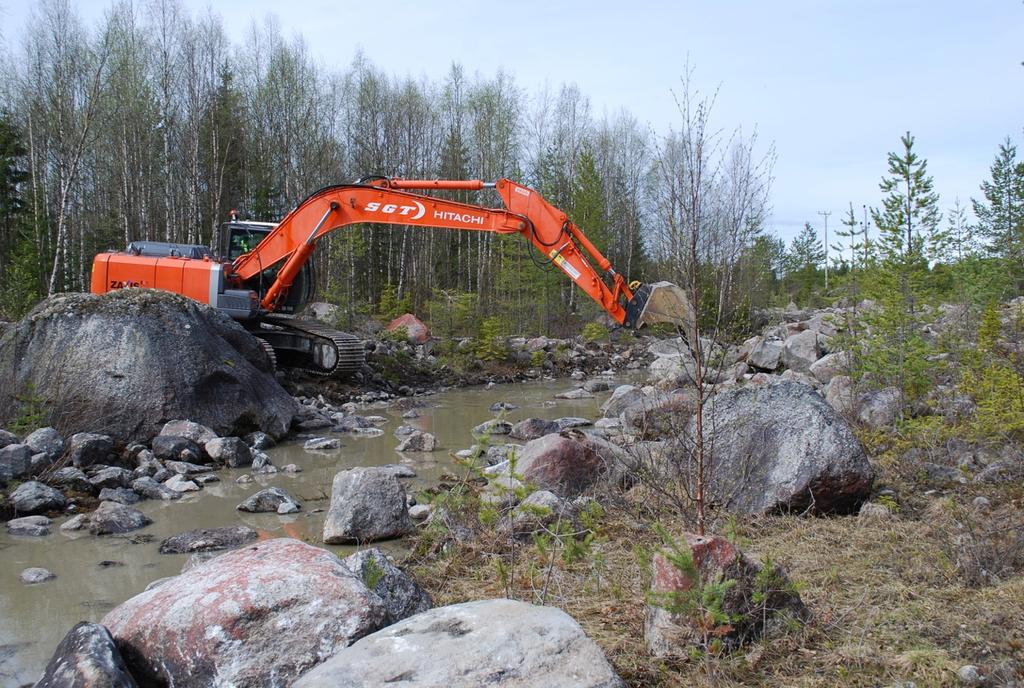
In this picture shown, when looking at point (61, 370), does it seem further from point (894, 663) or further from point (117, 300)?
point (894, 663)

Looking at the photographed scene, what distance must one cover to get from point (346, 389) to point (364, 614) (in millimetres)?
11916

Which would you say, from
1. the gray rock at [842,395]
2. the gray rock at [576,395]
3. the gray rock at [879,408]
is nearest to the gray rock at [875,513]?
the gray rock at [879,408]

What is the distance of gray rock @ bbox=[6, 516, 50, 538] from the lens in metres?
6.75

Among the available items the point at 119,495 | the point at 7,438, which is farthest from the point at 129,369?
the point at 119,495

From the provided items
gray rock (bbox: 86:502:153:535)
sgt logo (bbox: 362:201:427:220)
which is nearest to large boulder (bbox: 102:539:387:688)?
gray rock (bbox: 86:502:153:535)

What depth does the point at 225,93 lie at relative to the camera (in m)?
30.9

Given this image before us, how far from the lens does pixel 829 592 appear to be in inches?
162

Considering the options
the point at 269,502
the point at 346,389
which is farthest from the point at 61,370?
the point at 346,389

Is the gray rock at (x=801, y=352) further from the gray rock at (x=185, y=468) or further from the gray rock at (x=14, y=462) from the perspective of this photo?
the gray rock at (x=14, y=462)

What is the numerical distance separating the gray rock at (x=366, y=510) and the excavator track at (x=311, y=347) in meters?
8.33

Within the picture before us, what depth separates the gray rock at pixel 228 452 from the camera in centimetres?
936

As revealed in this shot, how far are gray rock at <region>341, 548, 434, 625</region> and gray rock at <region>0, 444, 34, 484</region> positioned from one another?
530 cm

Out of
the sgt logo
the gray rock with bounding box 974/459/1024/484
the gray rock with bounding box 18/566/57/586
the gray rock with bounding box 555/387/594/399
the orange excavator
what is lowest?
the gray rock with bounding box 18/566/57/586

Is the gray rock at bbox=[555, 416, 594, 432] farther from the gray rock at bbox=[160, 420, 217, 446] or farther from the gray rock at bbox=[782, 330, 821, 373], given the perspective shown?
the gray rock at bbox=[782, 330, 821, 373]
